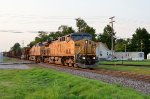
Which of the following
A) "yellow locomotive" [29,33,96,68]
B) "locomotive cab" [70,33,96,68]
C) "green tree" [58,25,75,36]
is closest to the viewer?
"locomotive cab" [70,33,96,68]

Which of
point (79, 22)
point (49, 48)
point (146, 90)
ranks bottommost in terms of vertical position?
point (146, 90)

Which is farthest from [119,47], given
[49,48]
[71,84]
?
[71,84]

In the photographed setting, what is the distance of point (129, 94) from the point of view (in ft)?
42.6

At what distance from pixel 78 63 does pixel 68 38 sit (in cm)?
393

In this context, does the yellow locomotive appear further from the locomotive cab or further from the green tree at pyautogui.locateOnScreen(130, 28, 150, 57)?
the green tree at pyautogui.locateOnScreen(130, 28, 150, 57)

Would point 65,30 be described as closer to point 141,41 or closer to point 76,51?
point 141,41

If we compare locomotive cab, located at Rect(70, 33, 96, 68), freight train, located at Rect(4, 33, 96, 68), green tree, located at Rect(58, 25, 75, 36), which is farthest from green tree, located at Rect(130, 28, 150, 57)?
locomotive cab, located at Rect(70, 33, 96, 68)

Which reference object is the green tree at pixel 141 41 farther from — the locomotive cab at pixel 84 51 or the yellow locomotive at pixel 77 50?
the locomotive cab at pixel 84 51

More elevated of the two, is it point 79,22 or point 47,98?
point 79,22

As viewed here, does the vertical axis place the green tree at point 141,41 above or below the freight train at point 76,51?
above

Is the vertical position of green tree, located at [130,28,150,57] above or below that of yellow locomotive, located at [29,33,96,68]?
above

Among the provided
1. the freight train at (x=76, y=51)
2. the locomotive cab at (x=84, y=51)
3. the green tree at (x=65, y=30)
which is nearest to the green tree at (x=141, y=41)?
the green tree at (x=65, y=30)

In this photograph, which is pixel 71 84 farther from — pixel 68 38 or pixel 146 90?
pixel 68 38

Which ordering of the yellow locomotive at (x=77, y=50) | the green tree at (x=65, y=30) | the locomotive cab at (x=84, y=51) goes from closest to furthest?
the locomotive cab at (x=84, y=51) → the yellow locomotive at (x=77, y=50) → the green tree at (x=65, y=30)
